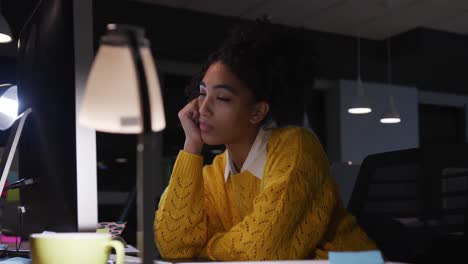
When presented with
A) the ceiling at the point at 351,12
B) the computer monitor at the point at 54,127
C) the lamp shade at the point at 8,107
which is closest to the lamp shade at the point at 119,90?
the computer monitor at the point at 54,127

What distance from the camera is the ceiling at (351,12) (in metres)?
5.27

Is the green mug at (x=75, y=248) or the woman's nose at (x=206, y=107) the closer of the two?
the green mug at (x=75, y=248)

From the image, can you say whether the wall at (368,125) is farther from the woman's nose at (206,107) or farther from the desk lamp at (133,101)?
the desk lamp at (133,101)

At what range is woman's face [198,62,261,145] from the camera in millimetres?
1190

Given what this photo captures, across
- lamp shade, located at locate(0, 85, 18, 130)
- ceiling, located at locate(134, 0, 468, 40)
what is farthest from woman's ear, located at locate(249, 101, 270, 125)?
ceiling, located at locate(134, 0, 468, 40)

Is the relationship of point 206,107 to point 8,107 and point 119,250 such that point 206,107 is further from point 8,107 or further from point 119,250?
point 119,250

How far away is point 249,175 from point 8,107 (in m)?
0.56

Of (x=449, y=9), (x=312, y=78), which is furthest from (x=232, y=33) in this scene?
(x=449, y=9)

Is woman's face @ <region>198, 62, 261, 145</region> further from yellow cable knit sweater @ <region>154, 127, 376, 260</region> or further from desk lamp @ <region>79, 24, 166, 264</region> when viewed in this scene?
desk lamp @ <region>79, 24, 166, 264</region>

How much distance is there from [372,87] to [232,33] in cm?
583

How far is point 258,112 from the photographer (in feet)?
4.18

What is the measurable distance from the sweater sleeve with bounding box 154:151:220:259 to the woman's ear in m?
0.16

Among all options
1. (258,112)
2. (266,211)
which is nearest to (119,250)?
(266,211)

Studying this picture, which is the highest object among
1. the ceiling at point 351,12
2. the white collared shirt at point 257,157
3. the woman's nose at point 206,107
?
the ceiling at point 351,12
